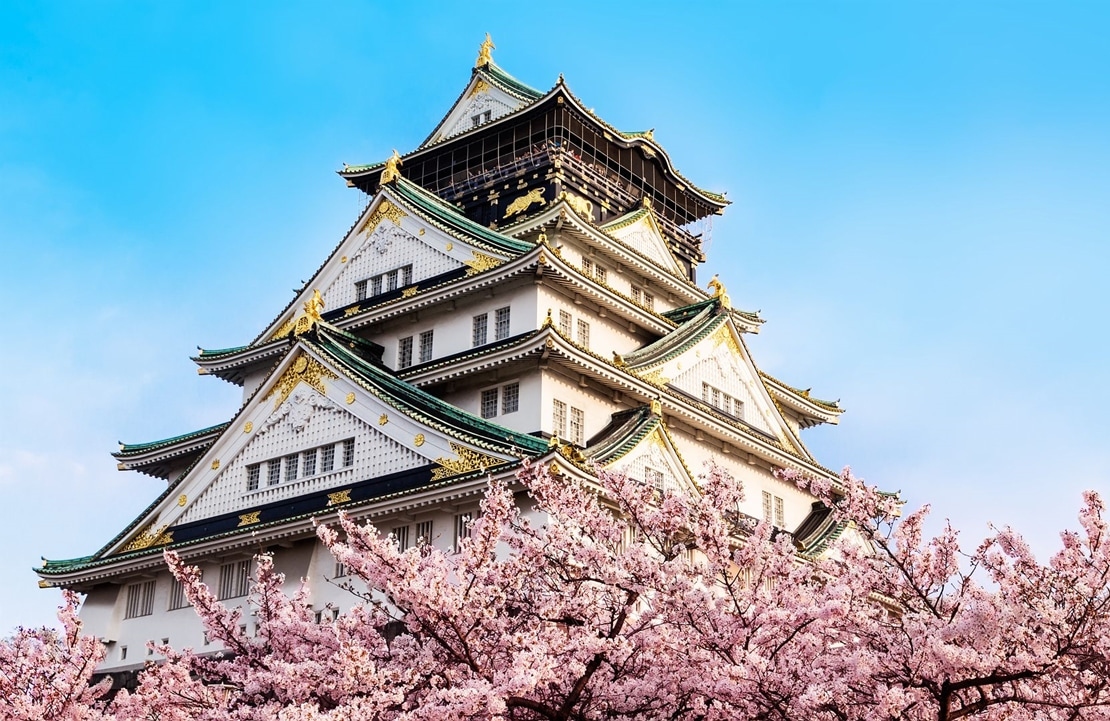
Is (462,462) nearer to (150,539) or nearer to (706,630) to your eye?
(150,539)

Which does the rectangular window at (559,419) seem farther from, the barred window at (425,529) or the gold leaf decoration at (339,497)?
the gold leaf decoration at (339,497)

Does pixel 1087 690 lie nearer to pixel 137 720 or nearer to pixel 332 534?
pixel 332 534

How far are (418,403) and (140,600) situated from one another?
11617 mm

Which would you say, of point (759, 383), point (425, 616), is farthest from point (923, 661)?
point (759, 383)

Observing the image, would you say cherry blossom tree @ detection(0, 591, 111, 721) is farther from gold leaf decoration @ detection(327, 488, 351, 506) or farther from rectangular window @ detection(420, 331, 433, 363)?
rectangular window @ detection(420, 331, 433, 363)

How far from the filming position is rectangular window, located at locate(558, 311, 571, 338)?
38656 millimetres

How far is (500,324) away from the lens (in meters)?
38.9

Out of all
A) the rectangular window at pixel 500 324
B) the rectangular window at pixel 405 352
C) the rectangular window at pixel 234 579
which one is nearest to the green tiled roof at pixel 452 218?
the rectangular window at pixel 500 324

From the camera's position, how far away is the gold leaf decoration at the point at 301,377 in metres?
36.2

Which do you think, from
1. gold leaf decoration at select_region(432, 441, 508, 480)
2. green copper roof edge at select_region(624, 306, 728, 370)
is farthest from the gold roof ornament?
gold leaf decoration at select_region(432, 441, 508, 480)

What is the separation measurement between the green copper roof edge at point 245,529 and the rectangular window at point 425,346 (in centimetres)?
864

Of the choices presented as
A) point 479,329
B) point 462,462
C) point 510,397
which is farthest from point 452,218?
point 462,462

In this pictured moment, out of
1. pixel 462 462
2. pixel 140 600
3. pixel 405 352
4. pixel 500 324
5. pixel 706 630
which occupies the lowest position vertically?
pixel 706 630

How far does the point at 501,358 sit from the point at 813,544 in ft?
42.6
